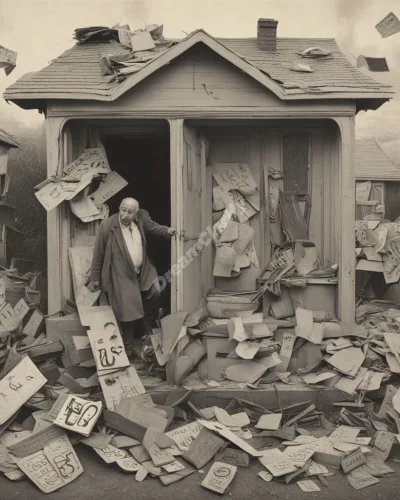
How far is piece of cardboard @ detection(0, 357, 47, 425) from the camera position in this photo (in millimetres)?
5512

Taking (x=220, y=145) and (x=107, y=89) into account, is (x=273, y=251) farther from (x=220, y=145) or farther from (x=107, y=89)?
(x=107, y=89)

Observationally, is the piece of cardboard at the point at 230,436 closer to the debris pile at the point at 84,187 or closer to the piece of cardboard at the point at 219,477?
the piece of cardboard at the point at 219,477

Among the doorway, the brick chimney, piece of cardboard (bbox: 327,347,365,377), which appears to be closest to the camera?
piece of cardboard (bbox: 327,347,365,377)

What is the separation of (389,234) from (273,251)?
1.96m

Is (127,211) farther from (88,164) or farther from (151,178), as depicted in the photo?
(151,178)

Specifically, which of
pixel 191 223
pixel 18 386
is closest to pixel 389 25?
pixel 191 223

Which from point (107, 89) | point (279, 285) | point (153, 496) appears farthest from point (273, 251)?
point (153, 496)

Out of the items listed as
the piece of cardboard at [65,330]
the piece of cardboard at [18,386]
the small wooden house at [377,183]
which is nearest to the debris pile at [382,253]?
the piece of cardboard at [65,330]

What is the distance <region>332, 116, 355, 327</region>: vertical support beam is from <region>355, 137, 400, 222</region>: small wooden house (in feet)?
42.9

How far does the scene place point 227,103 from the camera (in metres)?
7.03

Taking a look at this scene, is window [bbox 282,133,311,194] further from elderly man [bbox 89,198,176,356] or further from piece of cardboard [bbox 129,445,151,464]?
piece of cardboard [bbox 129,445,151,464]

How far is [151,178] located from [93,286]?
4707 mm

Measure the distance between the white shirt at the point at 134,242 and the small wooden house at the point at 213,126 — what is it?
0.45m

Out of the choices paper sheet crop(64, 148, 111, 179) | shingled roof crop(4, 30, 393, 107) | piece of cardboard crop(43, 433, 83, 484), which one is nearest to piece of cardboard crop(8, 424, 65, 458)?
piece of cardboard crop(43, 433, 83, 484)
